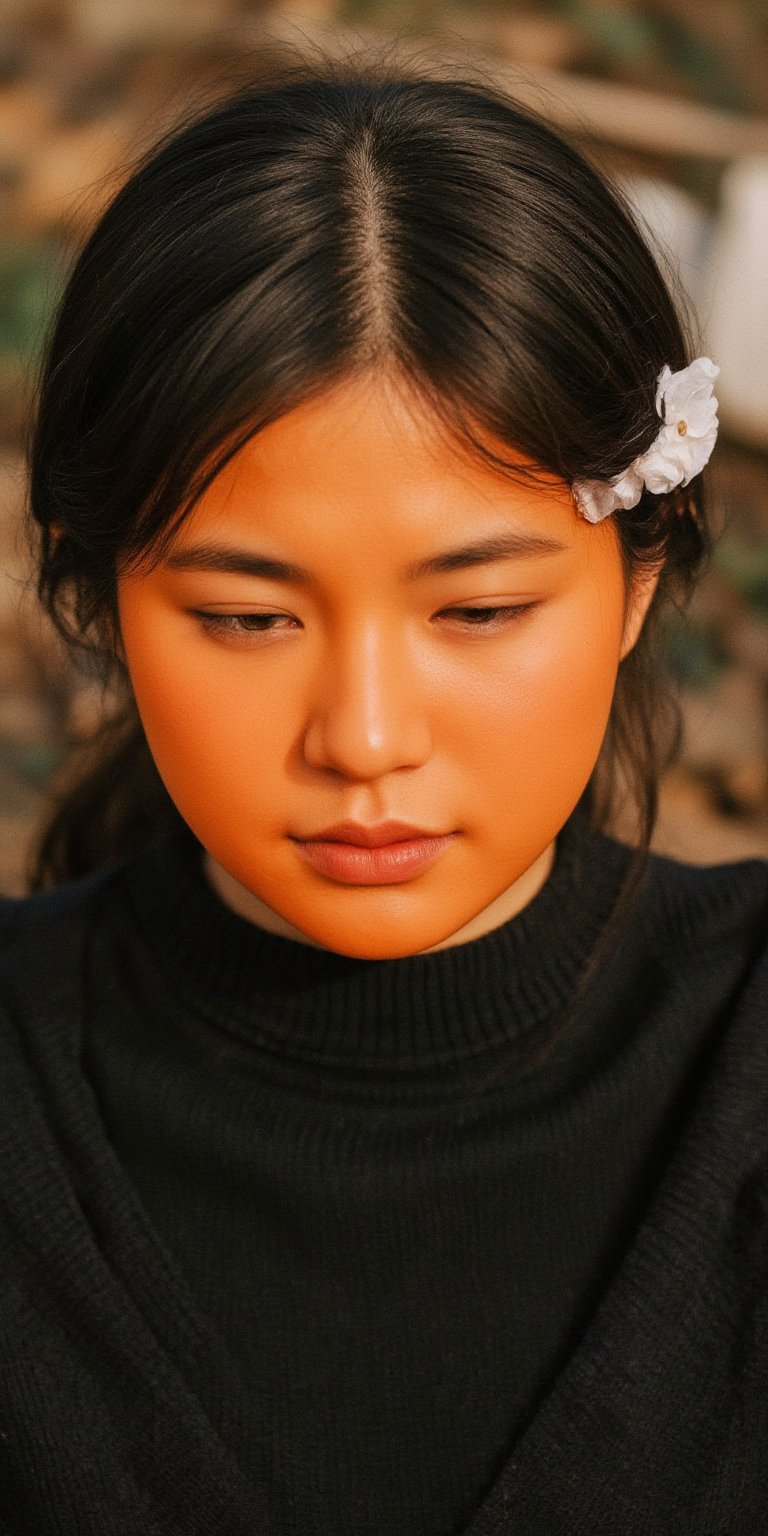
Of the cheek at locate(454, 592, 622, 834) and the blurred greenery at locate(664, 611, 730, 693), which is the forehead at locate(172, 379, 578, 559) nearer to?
the cheek at locate(454, 592, 622, 834)

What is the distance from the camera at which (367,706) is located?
140cm

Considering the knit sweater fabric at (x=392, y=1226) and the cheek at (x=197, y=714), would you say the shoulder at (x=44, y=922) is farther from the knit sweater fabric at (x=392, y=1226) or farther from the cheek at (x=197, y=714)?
the cheek at (x=197, y=714)

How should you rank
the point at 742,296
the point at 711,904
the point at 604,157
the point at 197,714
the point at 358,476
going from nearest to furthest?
the point at 358,476 → the point at 197,714 → the point at 711,904 → the point at 604,157 → the point at 742,296

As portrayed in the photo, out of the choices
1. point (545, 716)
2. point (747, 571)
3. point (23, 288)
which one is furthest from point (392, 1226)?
point (23, 288)

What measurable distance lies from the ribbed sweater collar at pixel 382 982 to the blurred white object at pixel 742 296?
300cm

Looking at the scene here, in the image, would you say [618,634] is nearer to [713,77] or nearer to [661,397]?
[661,397]

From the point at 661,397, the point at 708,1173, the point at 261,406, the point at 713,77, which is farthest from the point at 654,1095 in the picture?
the point at 713,77

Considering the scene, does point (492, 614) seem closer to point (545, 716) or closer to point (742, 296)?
point (545, 716)

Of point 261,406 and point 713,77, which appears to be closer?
point 261,406

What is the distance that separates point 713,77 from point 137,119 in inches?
79.1

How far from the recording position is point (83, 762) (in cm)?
227

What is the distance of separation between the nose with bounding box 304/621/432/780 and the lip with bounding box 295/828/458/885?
0.31 feet

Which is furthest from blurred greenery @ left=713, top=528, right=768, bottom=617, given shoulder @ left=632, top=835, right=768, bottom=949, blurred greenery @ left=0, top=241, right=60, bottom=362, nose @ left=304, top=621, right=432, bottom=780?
nose @ left=304, top=621, right=432, bottom=780

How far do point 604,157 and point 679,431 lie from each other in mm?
2633
